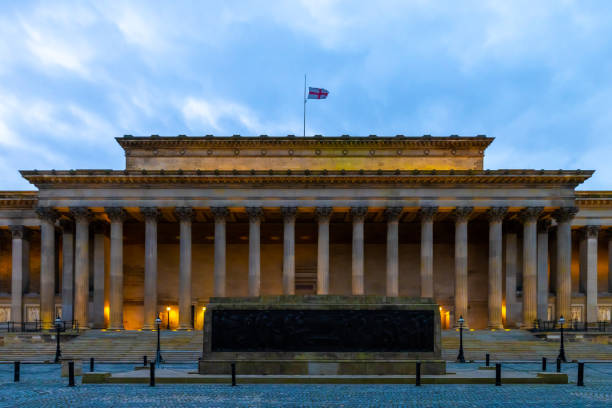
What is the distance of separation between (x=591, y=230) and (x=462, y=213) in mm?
14333

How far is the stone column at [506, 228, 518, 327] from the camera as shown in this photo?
177 ft

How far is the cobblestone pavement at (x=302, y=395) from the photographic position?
18484 mm

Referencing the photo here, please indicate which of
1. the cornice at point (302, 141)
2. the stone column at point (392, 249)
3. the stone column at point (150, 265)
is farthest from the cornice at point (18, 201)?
the stone column at point (392, 249)

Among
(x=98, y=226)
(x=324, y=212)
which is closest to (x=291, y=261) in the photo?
(x=324, y=212)

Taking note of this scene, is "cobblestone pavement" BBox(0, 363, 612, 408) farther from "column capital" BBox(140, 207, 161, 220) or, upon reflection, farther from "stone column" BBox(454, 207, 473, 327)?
"column capital" BBox(140, 207, 161, 220)

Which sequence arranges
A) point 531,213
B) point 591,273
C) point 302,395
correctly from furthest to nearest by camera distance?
point 591,273 < point 531,213 < point 302,395

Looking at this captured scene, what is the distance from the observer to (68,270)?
52.5 meters

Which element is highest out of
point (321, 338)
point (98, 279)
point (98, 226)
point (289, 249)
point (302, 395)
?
point (98, 226)

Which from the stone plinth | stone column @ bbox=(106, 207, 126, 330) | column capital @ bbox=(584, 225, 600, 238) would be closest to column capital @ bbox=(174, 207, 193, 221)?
stone column @ bbox=(106, 207, 126, 330)

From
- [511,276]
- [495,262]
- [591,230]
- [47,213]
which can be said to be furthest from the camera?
[591,230]

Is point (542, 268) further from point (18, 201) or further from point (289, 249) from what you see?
point (18, 201)

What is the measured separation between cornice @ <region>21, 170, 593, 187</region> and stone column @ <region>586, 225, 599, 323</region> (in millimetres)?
8252

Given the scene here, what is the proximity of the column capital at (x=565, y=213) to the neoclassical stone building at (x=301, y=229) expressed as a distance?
0.13m

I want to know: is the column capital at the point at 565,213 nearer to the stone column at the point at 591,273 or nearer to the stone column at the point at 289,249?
the stone column at the point at 591,273
